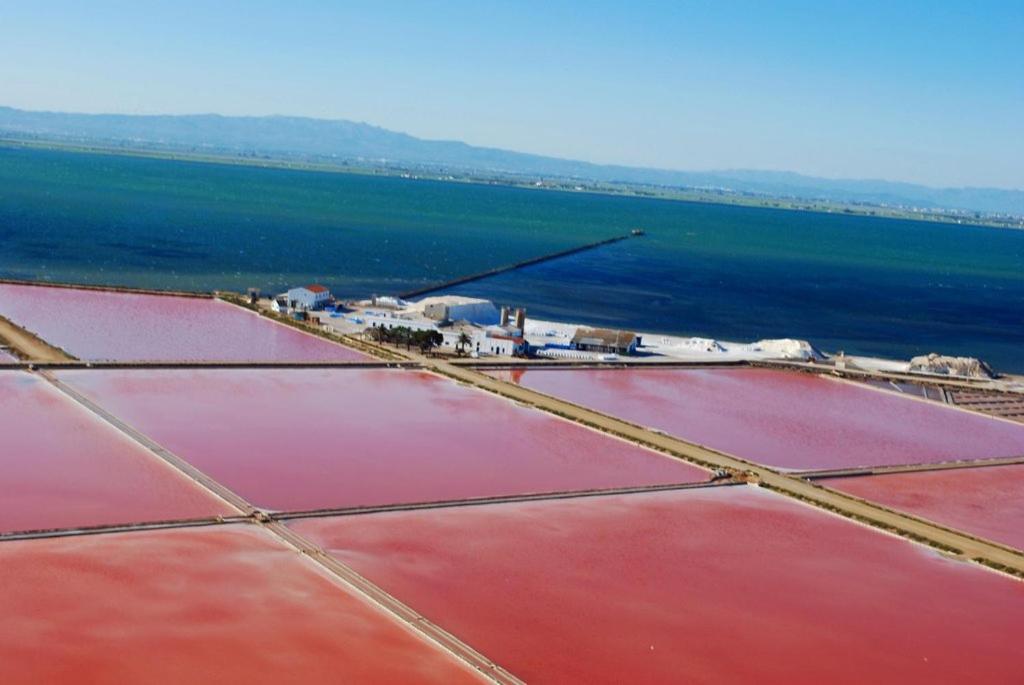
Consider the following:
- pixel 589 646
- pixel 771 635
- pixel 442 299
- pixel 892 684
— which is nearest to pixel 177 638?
pixel 589 646

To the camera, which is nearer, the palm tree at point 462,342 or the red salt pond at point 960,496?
the red salt pond at point 960,496

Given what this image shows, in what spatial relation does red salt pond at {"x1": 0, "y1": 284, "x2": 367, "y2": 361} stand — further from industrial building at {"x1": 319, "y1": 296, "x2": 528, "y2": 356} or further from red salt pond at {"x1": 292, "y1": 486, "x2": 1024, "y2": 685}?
red salt pond at {"x1": 292, "y1": 486, "x2": 1024, "y2": 685}

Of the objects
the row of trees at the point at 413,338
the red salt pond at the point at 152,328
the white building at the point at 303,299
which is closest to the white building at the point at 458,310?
the row of trees at the point at 413,338

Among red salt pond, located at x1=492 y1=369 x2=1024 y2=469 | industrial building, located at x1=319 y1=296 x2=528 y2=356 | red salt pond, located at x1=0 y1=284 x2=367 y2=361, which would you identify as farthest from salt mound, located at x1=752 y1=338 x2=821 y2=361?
red salt pond, located at x1=0 y1=284 x2=367 y2=361

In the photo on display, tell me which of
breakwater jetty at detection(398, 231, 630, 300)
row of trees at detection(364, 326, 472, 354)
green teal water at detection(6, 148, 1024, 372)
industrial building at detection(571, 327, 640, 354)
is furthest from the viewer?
breakwater jetty at detection(398, 231, 630, 300)

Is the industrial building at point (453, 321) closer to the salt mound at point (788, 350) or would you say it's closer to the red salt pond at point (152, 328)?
the red salt pond at point (152, 328)

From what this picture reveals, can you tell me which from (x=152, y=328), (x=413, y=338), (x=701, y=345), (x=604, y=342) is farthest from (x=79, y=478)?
(x=701, y=345)

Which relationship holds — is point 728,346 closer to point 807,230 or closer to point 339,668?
point 339,668

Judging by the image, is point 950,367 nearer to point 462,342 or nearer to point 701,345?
point 701,345
